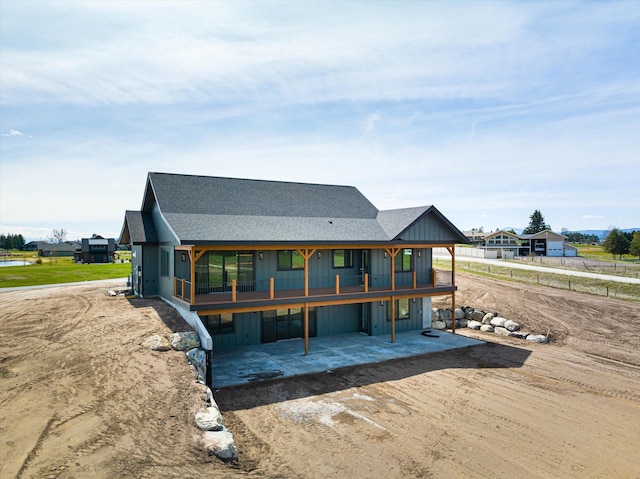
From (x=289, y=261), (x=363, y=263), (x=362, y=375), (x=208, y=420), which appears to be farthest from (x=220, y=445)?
(x=363, y=263)

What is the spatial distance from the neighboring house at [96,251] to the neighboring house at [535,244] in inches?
2158

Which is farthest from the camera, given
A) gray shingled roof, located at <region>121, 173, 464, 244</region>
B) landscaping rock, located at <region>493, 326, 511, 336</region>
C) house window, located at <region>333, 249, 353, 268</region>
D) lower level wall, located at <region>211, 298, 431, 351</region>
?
landscaping rock, located at <region>493, 326, 511, 336</region>

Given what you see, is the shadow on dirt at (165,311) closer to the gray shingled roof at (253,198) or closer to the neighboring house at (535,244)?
the gray shingled roof at (253,198)

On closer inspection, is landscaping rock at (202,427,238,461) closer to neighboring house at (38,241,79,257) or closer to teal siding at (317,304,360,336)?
teal siding at (317,304,360,336)

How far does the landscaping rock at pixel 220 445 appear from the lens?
812cm

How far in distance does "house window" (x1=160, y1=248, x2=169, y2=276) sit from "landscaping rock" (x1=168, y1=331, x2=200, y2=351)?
544 centimetres

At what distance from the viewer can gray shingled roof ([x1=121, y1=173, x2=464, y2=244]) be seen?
16188 mm

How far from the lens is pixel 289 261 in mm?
18266

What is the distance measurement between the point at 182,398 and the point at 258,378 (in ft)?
12.5

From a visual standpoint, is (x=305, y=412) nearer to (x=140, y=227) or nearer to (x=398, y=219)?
(x=398, y=219)

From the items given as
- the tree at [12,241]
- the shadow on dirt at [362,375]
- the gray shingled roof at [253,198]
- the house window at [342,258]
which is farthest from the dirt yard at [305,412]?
the tree at [12,241]

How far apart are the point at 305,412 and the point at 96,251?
54.3 m

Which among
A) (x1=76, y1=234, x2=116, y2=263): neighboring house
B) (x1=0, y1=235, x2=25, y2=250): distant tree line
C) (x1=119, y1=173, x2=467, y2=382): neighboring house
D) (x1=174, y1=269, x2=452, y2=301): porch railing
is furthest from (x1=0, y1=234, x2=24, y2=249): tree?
(x1=174, y1=269, x2=452, y2=301): porch railing

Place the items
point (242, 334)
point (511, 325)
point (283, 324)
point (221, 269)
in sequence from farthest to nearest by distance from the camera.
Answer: point (511, 325)
point (283, 324)
point (242, 334)
point (221, 269)
